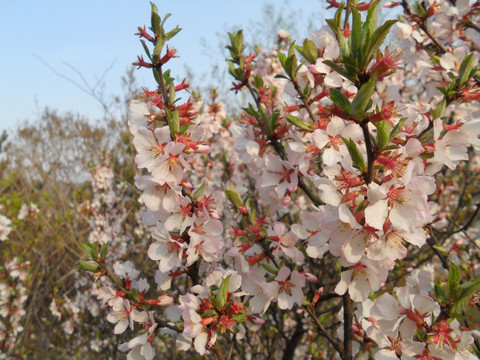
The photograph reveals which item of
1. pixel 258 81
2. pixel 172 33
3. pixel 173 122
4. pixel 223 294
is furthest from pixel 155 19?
pixel 223 294

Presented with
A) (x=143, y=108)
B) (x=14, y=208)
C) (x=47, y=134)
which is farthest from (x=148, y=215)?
(x=47, y=134)

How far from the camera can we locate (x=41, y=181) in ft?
30.0

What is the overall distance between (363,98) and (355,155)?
184mm

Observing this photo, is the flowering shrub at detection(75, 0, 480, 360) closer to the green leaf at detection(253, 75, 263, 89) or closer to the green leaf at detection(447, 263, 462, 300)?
the green leaf at detection(447, 263, 462, 300)

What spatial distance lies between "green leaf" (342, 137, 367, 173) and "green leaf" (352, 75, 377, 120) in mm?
89

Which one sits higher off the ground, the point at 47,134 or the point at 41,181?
the point at 47,134

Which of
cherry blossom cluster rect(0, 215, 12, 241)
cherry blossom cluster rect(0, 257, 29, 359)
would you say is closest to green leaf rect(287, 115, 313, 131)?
cherry blossom cluster rect(0, 257, 29, 359)

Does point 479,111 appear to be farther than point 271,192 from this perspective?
Yes

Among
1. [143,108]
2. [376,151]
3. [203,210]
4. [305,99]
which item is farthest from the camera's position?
[305,99]

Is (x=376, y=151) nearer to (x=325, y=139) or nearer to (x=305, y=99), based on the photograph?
(x=325, y=139)

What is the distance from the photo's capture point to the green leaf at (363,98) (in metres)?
0.83

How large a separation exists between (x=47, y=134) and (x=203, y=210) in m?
13.1

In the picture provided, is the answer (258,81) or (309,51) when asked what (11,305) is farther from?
(309,51)

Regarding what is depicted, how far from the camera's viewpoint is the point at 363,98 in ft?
2.81
